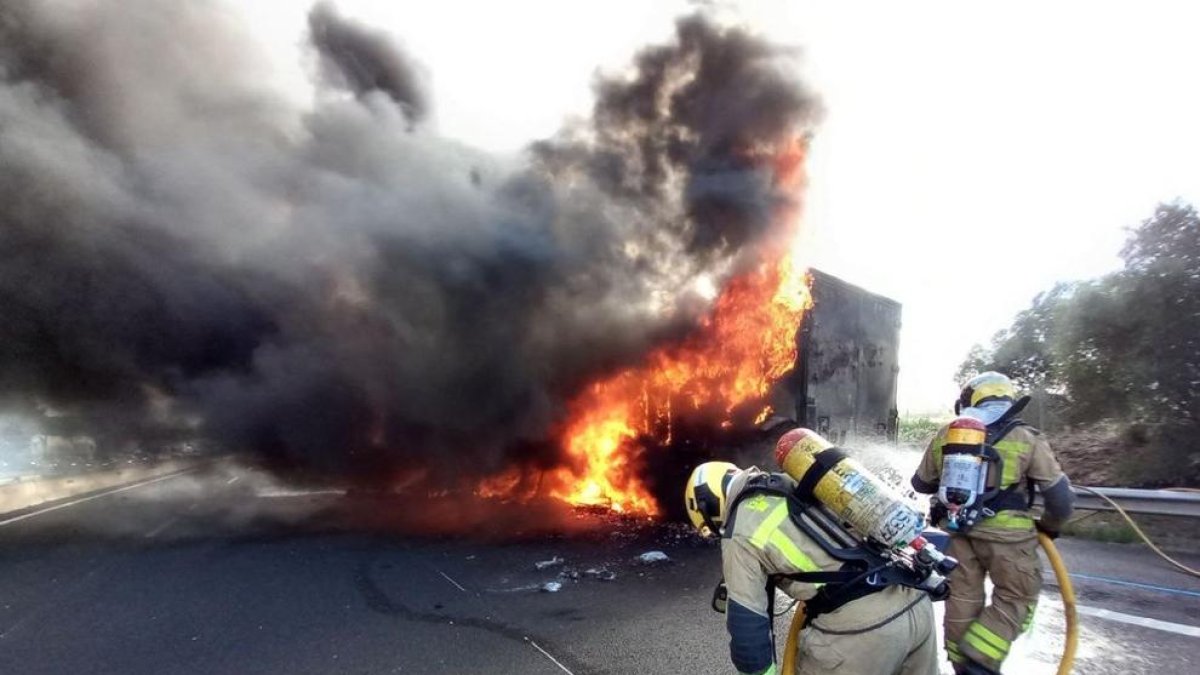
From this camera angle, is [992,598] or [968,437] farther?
[992,598]

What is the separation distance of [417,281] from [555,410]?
312 cm

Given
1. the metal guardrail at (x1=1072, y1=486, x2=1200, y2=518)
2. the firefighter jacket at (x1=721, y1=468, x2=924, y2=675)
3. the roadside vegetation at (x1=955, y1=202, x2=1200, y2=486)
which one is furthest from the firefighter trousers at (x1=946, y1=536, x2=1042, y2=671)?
the roadside vegetation at (x1=955, y1=202, x2=1200, y2=486)

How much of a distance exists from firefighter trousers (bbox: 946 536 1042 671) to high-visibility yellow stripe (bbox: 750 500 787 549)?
6.24 ft

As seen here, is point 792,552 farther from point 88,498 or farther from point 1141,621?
point 88,498

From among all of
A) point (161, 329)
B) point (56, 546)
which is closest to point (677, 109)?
point (161, 329)

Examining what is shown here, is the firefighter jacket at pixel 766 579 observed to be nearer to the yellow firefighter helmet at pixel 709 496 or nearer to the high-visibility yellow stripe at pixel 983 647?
the yellow firefighter helmet at pixel 709 496

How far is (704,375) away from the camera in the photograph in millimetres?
9219

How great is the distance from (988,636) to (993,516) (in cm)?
60

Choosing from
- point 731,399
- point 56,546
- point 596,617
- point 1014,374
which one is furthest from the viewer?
point 1014,374

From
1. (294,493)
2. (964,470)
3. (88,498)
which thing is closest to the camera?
(964,470)

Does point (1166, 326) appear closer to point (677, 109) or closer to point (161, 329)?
point (677, 109)

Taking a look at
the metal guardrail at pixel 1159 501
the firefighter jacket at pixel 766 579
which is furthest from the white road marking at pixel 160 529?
the metal guardrail at pixel 1159 501

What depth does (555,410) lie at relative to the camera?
9.93m

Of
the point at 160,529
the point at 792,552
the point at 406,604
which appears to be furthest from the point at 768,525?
the point at 160,529
